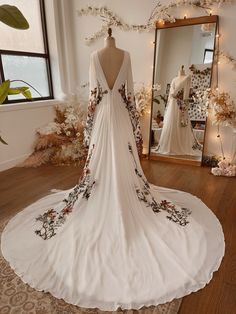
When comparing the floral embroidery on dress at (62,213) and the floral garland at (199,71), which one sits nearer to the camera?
the floral embroidery on dress at (62,213)

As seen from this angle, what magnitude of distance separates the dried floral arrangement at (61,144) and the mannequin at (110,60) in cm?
197

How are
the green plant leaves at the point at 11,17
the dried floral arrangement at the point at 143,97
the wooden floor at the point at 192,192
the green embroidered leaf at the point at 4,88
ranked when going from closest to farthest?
the green plant leaves at the point at 11,17 < the wooden floor at the point at 192,192 < the green embroidered leaf at the point at 4,88 < the dried floral arrangement at the point at 143,97

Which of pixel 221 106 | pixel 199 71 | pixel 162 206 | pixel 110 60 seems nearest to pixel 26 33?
pixel 110 60

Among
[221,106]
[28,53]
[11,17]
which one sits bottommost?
[221,106]

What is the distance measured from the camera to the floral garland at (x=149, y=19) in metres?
2.96

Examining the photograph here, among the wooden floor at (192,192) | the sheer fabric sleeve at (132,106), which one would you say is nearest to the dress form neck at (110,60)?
the sheer fabric sleeve at (132,106)

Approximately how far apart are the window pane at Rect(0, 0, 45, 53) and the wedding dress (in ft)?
7.77

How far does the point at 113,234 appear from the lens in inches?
66.0

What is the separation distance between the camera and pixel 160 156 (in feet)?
12.2

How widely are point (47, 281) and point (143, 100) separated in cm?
284

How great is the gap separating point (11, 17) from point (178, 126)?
9.18ft

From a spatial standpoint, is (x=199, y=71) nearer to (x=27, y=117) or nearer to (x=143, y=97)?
(x=143, y=97)

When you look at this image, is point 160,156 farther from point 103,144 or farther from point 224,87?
point 103,144

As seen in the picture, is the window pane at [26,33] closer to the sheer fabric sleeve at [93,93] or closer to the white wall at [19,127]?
the white wall at [19,127]
